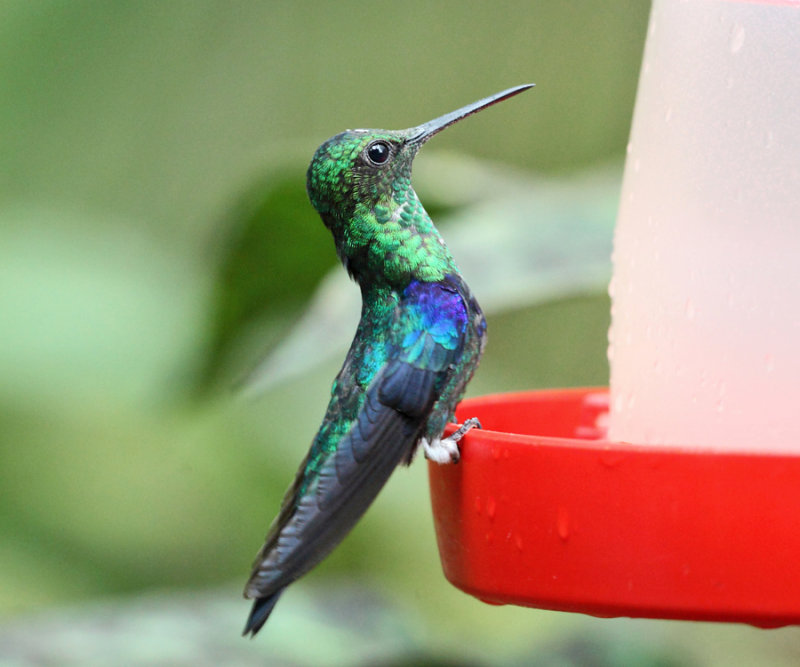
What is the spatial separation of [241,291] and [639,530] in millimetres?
A: 1042

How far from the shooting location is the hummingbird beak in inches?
59.9

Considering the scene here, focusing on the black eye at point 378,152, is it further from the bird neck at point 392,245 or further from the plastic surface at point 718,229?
the plastic surface at point 718,229

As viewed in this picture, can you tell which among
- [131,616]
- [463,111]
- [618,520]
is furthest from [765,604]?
[131,616]

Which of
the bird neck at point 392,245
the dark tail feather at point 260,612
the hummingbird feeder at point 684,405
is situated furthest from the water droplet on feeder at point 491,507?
the bird neck at point 392,245

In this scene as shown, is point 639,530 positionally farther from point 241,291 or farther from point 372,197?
point 241,291

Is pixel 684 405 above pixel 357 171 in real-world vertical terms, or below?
below

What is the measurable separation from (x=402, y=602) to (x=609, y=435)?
35.1 inches

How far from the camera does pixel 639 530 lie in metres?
1.12

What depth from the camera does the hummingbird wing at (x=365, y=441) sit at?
1390mm

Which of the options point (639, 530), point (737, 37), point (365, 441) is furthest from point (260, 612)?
point (737, 37)

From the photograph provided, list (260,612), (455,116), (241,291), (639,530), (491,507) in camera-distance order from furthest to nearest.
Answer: (241,291)
(455,116)
(260,612)
(491,507)
(639,530)

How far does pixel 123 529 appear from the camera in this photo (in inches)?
133

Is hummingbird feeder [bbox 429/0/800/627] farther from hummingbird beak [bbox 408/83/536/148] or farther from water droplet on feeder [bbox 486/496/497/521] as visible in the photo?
hummingbird beak [bbox 408/83/536/148]

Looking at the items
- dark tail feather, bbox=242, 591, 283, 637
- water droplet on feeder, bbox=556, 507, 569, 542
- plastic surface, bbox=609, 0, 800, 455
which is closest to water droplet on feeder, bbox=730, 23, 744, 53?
plastic surface, bbox=609, 0, 800, 455
